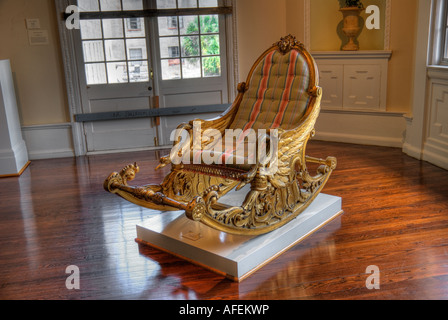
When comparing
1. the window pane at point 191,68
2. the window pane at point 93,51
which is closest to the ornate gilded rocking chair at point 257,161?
the window pane at point 191,68

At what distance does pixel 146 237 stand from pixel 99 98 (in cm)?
298

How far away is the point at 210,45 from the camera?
5.65 m

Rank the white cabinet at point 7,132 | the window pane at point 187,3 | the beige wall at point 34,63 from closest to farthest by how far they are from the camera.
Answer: the white cabinet at point 7,132
the beige wall at point 34,63
the window pane at point 187,3

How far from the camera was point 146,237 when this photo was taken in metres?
3.02

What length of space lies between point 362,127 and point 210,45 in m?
2.16

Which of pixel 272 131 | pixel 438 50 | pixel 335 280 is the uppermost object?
pixel 438 50

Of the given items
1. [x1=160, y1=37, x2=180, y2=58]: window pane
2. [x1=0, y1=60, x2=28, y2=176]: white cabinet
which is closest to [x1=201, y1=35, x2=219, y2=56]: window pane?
[x1=160, y1=37, x2=180, y2=58]: window pane

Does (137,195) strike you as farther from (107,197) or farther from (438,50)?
(438,50)

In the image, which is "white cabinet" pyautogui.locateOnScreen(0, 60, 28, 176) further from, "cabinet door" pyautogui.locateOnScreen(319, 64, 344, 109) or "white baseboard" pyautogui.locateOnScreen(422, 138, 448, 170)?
"white baseboard" pyautogui.locateOnScreen(422, 138, 448, 170)

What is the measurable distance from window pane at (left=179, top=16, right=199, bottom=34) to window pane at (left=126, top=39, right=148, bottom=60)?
51 centimetres

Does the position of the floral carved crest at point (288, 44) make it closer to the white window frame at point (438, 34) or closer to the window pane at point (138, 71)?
the white window frame at point (438, 34)

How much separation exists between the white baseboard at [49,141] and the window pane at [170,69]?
1345mm

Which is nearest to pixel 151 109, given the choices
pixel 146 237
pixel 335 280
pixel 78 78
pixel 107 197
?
pixel 78 78

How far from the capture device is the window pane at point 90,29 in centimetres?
530
